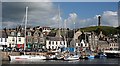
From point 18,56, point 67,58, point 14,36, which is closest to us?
point 18,56

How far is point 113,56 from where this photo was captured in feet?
133

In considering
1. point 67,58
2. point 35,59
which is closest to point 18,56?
point 35,59

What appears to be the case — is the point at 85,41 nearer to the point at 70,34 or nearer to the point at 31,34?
→ the point at 70,34

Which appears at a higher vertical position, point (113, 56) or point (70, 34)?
point (70, 34)

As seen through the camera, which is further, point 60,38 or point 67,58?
point 60,38

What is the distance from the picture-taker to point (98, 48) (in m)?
51.9

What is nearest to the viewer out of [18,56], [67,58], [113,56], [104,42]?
[18,56]

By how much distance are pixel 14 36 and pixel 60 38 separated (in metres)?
→ 7.08

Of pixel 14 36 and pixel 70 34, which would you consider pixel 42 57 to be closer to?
pixel 14 36

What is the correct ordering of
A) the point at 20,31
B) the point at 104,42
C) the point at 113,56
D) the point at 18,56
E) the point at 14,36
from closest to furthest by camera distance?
1. the point at 18,56
2. the point at 113,56
3. the point at 14,36
4. the point at 20,31
5. the point at 104,42

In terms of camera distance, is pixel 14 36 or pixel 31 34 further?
pixel 31 34

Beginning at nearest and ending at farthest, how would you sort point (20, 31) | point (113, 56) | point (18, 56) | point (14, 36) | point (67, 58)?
point (18, 56) < point (67, 58) < point (113, 56) < point (14, 36) < point (20, 31)

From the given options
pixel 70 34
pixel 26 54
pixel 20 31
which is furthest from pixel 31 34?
pixel 26 54

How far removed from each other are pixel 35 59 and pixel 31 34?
857 inches
